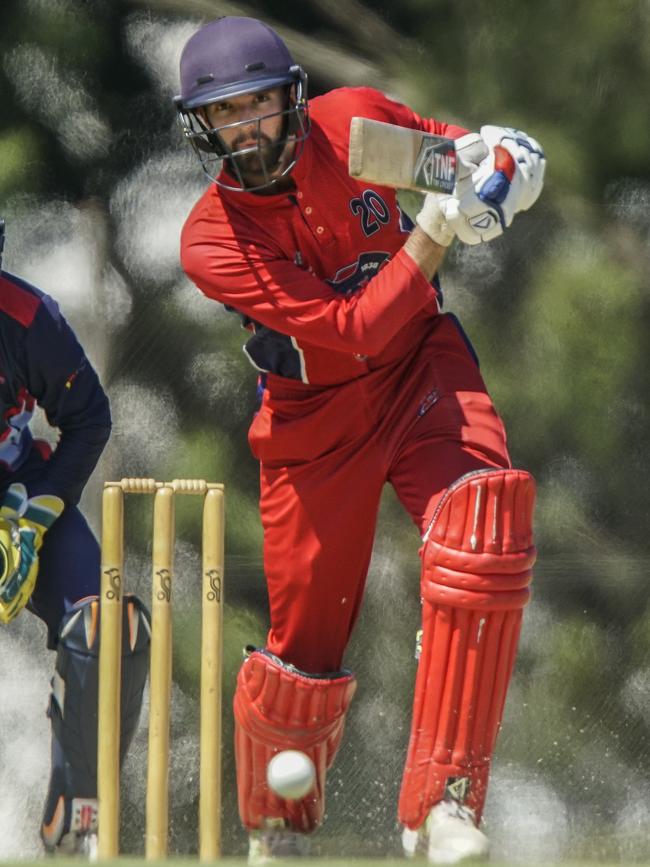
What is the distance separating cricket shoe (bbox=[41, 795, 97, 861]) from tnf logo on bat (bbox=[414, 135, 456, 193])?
145cm

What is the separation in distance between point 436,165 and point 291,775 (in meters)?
1.10

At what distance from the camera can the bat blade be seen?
280cm

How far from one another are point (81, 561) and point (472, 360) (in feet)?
2.93

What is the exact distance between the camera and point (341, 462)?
128 inches

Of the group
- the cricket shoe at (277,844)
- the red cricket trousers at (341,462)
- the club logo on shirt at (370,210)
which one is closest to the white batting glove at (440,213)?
the club logo on shirt at (370,210)

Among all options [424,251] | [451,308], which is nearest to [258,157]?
[424,251]

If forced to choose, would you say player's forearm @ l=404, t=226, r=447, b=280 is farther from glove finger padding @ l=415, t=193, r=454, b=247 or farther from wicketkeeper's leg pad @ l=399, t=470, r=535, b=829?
wicketkeeper's leg pad @ l=399, t=470, r=535, b=829

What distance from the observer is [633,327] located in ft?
15.0

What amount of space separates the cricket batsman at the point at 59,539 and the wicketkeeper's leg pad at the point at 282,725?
1.06ft

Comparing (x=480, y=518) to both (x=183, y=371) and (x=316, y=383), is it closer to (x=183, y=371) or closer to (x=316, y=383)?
(x=316, y=383)

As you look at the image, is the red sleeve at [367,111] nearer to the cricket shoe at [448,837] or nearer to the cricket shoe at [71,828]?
the cricket shoe at [448,837]

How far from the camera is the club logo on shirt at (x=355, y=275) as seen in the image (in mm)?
3184

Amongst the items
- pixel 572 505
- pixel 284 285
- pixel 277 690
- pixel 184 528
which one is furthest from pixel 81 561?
pixel 572 505

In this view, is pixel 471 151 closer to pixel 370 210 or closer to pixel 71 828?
pixel 370 210
